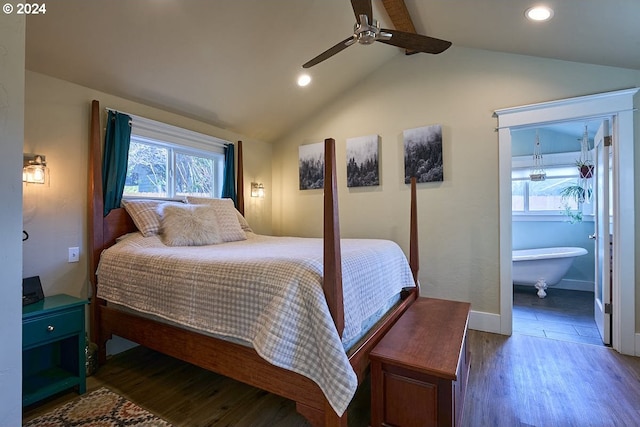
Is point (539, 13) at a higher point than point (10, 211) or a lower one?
higher

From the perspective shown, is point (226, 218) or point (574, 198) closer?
point (226, 218)

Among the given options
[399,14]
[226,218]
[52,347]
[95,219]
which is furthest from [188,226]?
[399,14]

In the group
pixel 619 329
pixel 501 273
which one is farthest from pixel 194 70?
pixel 619 329

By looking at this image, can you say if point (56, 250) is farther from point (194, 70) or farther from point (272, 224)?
point (272, 224)

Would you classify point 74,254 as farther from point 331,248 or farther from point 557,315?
point 557,315

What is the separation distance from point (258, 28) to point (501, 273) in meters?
3.28

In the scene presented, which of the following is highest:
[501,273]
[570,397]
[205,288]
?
[205,288]

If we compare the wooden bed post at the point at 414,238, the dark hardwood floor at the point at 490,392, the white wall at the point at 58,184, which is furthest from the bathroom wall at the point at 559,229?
the white wall at the point at 58,184

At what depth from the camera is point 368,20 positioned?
1841 mm

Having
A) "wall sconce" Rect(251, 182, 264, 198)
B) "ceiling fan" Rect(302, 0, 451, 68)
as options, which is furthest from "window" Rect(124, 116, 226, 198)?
"ceiling fan" Rect(302, 0, 451, 68)

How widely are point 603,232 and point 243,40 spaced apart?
12.4ft

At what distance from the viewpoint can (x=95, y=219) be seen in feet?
7.78

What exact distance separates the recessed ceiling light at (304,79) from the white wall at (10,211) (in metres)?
2.67

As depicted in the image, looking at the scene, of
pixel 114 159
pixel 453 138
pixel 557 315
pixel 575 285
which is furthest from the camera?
pixel 575 285
